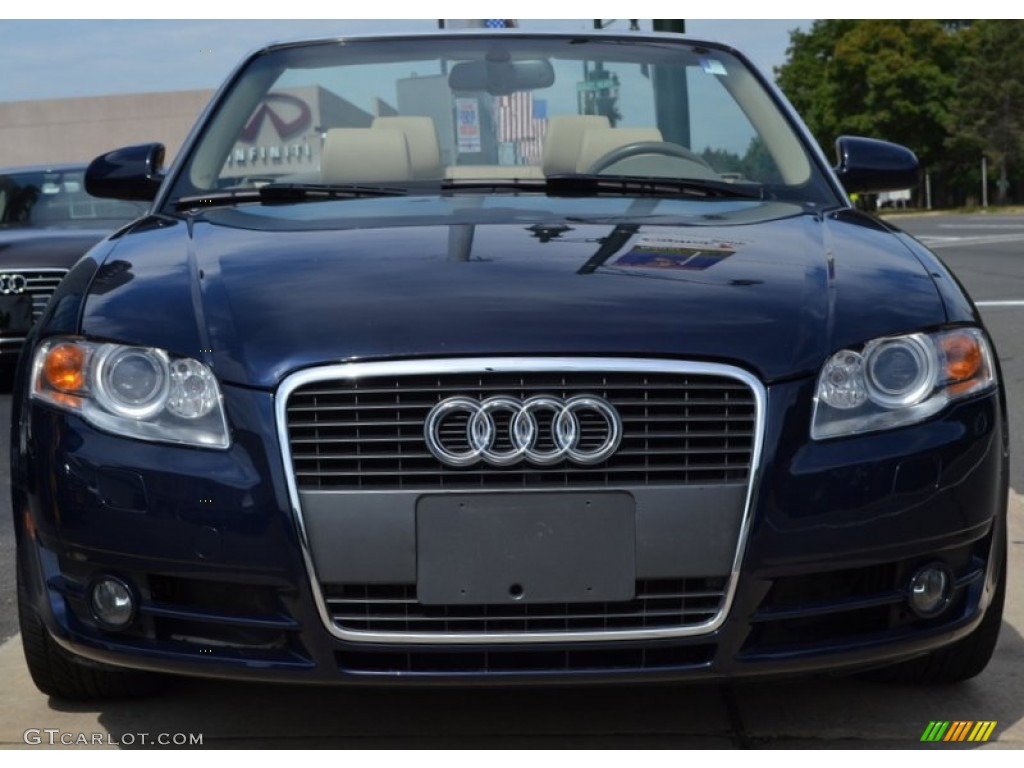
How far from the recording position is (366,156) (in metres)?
4.58

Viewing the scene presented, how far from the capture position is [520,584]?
3033 millimetres

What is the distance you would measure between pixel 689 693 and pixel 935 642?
64cm

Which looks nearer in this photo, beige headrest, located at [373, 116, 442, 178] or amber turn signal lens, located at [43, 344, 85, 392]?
amber turn signal lens, located at [43, 344, 85, 392]

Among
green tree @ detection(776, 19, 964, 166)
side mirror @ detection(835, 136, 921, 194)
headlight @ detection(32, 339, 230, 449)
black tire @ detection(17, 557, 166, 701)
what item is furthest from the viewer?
green tree @ detection(776, 19, 964, 166)

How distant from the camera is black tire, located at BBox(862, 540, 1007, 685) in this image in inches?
142

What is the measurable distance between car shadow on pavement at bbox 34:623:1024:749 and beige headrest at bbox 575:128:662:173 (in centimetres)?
156

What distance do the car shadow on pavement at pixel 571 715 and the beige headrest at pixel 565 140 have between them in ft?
5.11

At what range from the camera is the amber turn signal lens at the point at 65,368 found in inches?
126

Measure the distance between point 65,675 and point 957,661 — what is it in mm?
1842

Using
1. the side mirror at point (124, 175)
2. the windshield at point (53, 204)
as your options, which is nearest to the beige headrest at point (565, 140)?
the side mirror at point (124, 175)

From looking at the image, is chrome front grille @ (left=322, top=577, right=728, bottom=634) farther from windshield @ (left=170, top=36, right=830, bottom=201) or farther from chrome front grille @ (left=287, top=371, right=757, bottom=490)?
windshield @ (left=170, top=36, right=830, bottom=201)

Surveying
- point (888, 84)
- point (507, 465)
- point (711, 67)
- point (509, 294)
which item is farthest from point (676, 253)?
point (888, 84)

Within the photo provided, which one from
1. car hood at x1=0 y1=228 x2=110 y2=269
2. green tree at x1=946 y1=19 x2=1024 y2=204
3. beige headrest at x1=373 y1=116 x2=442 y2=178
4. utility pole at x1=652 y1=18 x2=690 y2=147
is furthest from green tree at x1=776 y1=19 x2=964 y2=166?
beige headrest at x1=373 y1=116 x2=442 y2=178

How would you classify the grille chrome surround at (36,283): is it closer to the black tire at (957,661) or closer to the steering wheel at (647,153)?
the steering wheel at (647,153)
